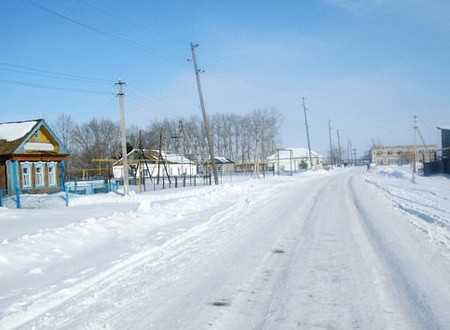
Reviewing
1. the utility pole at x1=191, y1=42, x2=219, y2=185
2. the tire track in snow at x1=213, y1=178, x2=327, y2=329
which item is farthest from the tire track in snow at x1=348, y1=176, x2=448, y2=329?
the utility pole at x1=191, y1=42, x2=219, y2=185

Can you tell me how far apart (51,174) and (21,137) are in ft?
13.0

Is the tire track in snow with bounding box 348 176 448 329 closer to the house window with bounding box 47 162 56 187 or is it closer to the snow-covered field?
the snow-covered field

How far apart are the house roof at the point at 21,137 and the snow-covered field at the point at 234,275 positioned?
1914 centimetres

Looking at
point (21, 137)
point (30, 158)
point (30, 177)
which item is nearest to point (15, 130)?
point (21, 137)

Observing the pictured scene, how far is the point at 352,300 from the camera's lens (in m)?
5.54

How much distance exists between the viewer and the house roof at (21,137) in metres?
30.7

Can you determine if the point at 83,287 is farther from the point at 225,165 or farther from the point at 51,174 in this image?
the point at 225,165

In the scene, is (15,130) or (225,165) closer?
(15,130)

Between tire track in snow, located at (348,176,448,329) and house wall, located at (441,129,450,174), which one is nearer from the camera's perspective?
tire track in snow, located at (348,176,448,329)

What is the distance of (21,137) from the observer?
3111 cm

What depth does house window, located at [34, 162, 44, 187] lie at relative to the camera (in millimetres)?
32469

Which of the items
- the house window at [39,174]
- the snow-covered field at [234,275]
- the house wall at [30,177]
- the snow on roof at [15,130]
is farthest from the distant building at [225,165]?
the snow-covered field at [234,275]

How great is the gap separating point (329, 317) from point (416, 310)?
108 cm

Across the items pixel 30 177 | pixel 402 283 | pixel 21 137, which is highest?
pixel 21 137
